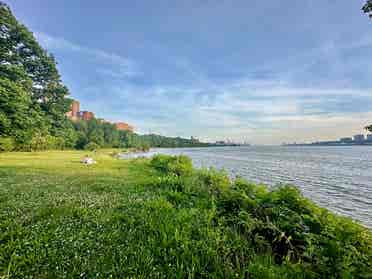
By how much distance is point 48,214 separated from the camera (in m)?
4.99

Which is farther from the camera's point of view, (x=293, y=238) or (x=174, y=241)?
(x=293, y=238)

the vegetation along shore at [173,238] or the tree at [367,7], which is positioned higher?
the tree at [367,7]

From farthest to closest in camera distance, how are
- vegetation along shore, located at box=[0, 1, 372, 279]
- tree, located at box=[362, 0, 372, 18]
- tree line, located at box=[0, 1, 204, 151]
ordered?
tree line, located at box=[0, 1, 204, 151]
tree, located at box=[362, 0, 372, 18]
vegetation along shore, located at box=[0, 1, 372, 279]

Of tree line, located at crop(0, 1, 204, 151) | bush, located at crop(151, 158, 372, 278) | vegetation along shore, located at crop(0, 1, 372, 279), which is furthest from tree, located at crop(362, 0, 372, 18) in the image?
tree line, located at crop(0, 1, 204, 151)

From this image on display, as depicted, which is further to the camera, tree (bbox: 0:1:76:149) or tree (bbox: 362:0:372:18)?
tree (bbox: 0:1:76:149)

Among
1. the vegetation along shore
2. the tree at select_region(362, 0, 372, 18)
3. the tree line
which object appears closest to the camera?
the vegetation along shore

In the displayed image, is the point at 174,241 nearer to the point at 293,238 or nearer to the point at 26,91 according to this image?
the point at 293,238

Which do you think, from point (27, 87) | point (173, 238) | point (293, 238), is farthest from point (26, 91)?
point (293, 238)

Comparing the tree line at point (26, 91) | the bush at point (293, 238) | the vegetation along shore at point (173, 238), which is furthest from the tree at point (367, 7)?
the tree line at point (26, 91)

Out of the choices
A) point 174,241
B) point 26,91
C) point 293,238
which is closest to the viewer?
point 174,241

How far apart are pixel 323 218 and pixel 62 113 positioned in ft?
137

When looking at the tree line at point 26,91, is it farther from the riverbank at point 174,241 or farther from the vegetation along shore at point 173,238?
the riverbank at point 174,241

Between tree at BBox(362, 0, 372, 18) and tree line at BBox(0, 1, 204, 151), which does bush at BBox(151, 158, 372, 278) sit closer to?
tree at BBox(362, 0, 372, 18)

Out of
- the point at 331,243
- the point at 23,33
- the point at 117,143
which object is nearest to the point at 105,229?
the point at 331,243
